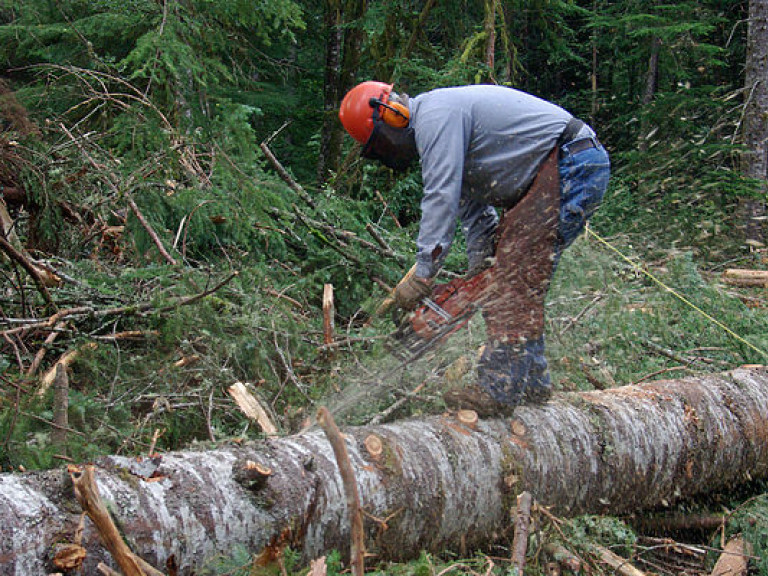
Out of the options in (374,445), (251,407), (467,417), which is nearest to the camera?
(374,445)

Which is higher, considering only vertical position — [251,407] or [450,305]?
[450,305]

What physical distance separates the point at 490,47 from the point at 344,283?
142 inches

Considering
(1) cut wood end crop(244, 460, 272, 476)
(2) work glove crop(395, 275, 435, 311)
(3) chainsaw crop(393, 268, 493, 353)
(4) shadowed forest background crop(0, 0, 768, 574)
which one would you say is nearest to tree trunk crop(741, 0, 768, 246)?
(4) shadowed forest background crop(0, 0, 768, 574)

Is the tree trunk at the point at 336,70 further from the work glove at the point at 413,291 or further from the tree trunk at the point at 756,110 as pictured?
the work glove at the point at 413,291

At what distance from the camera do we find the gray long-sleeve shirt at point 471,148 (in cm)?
315

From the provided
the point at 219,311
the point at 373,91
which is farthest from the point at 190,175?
the point at 373,91

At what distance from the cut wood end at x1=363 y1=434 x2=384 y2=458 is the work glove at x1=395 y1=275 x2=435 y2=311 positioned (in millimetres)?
832

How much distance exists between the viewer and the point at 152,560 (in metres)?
2.00

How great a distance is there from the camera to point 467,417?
10.2ft

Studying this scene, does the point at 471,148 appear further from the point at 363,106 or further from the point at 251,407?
the point at 251,407

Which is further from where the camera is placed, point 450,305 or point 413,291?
point 450,305

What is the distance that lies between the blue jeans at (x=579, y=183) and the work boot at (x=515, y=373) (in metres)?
0.67

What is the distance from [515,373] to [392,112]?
4.81 ft

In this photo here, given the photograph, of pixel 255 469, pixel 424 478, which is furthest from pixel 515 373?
pixel 255 469
